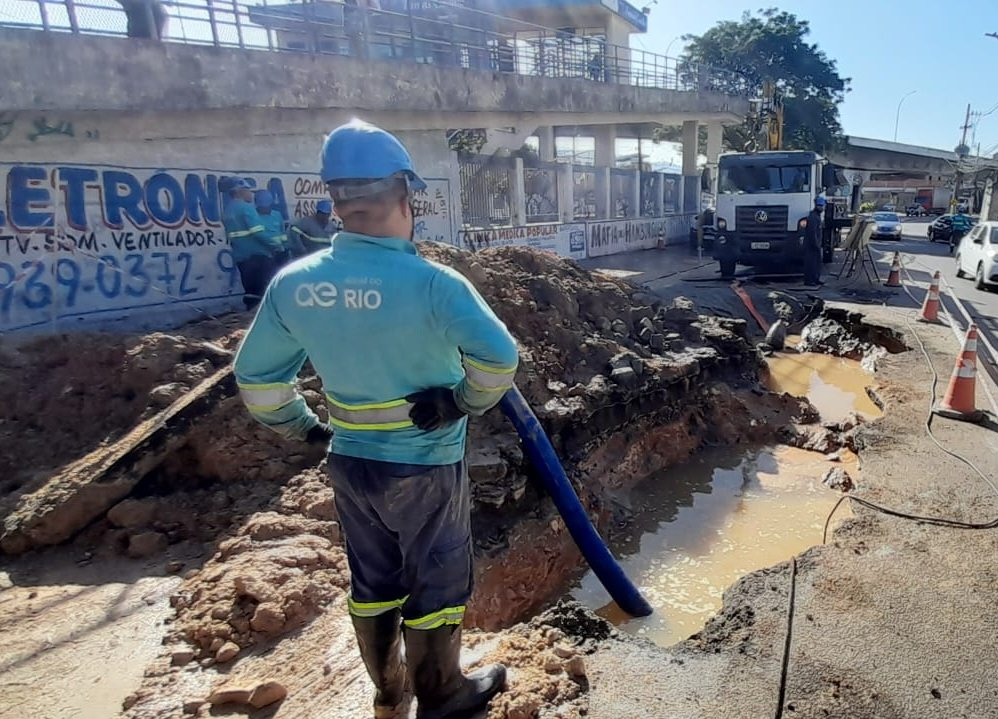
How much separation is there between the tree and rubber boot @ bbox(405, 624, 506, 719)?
127 feet

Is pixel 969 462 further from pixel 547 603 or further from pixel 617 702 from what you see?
pixel 617 702

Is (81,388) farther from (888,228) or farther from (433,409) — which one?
(888,228)

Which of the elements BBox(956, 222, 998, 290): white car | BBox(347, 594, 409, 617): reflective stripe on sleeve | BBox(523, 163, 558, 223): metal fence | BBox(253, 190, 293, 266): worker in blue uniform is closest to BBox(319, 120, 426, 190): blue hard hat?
BBox(347, 594, 409, 617): reflective stripe on sleeve

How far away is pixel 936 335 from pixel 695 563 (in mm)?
6749

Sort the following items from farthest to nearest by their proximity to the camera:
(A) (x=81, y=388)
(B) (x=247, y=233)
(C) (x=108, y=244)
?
1. (C) (x=108, y=244)
2. (B) (x=247, y=233)
3. (A) (x=81, y=388)

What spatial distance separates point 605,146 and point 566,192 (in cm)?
908

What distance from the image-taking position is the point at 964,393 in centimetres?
573

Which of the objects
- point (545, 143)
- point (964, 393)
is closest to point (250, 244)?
point (964, 393)

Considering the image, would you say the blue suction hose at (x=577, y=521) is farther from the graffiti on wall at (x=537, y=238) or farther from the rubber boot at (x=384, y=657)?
the graffiti on wall at (x=537, y=238)

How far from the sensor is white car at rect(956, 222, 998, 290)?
14.1 m

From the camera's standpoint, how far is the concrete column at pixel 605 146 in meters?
26.4

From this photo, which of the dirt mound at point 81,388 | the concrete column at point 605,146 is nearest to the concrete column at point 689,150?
the concrete column at point 605,146

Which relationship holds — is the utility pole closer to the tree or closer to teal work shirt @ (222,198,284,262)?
the tree

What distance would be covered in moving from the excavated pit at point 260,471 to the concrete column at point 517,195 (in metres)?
10.1
